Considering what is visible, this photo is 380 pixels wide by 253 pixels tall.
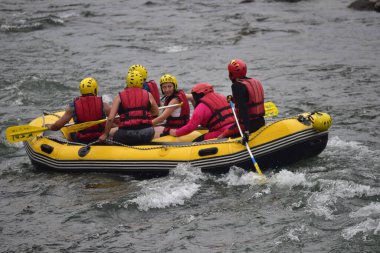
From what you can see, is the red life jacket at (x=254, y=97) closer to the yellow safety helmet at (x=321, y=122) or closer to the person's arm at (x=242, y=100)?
the person's arm at (x=242, y=100)

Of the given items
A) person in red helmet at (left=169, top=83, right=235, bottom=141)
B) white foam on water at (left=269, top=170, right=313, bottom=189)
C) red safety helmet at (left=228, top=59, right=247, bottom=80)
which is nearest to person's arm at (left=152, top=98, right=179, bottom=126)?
person in red helmet at (left=169, top=83, right=235, bottom=141)

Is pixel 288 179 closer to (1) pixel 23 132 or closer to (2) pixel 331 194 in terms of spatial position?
(2) pixel 331 194

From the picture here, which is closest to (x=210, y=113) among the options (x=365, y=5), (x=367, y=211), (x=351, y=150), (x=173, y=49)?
(x=351, y=150)

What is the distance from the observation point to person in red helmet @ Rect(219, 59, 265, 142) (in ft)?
27.7

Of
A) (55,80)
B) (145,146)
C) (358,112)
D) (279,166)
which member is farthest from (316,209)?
(55,80)

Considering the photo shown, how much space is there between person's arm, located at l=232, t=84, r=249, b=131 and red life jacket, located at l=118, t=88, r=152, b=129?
1.47 metres

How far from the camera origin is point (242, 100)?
8430 millimetres

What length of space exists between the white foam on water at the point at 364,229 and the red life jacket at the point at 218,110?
→ 9.00ft

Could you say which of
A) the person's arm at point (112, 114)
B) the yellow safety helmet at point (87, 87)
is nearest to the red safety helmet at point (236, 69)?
the person's arm at point (112, 114)

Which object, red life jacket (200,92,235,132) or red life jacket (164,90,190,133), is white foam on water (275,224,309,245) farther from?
red life jacket (164,90,190,133)

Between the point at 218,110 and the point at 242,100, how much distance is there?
721 mm

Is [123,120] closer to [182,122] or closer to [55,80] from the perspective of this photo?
[182,122]

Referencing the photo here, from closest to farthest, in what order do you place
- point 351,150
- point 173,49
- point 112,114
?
1. point 112,114
2. point 351,150
3. point 173,49

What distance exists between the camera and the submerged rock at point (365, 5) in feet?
69.8
